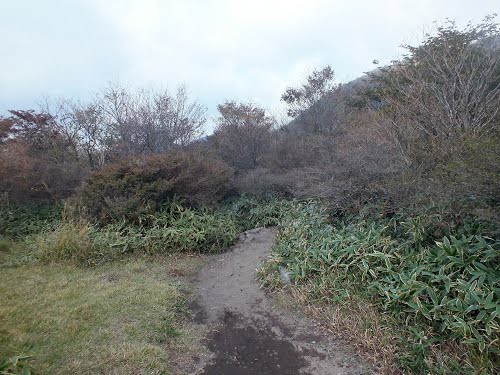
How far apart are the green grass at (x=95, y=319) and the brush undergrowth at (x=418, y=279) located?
5.44ft

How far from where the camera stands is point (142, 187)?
729 centimetres

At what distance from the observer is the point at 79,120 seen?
38.8 feet

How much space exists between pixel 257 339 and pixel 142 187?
4.72m

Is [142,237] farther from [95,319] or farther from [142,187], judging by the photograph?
[95,319]

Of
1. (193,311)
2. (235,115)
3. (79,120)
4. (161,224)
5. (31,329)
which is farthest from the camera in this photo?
(235,115)

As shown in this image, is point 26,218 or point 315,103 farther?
point 315,103

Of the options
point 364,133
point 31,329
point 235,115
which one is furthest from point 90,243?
point 235,115

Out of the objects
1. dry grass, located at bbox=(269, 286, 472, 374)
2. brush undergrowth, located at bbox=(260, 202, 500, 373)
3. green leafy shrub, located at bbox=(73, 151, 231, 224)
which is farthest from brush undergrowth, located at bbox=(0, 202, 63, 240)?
dry grass, located at bbox=(269, 286, 472, 374)

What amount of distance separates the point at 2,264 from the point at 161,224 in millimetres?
2798

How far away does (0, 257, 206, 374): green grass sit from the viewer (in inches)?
115

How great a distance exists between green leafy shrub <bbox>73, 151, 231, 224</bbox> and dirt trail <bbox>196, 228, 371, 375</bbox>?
2.66 m

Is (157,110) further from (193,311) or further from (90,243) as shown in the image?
(193,311)

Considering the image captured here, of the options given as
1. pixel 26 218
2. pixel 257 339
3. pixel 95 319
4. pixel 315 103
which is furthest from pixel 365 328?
pixel 315 103

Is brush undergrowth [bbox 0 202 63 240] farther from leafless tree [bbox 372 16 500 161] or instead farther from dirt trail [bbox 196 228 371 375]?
leafless tree [bbox 372 16 500 161]
